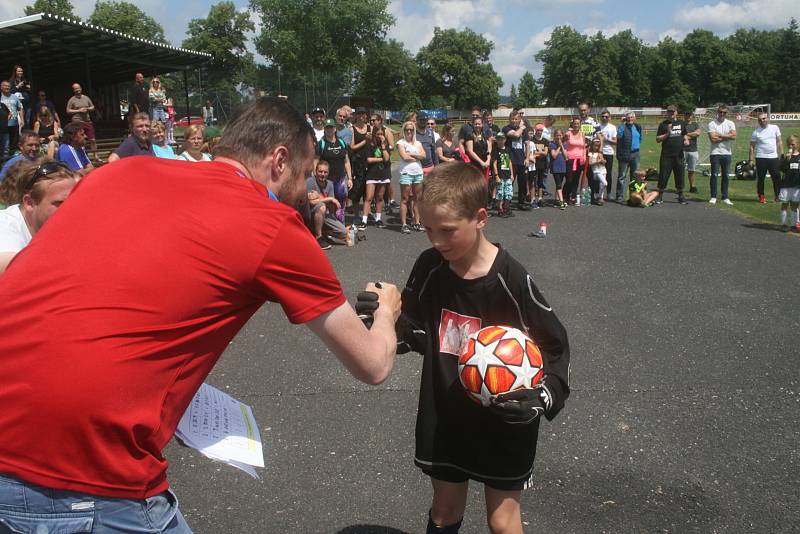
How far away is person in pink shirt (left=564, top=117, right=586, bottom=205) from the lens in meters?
13.8

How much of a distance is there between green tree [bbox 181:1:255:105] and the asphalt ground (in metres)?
79.2

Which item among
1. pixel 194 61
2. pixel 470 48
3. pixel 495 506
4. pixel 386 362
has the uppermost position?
pixel 470 48

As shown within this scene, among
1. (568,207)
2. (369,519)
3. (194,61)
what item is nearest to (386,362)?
(369,519)

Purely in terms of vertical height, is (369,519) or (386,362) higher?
(386,362)

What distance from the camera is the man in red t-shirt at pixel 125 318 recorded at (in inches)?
56.4

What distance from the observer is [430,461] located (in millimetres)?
2566

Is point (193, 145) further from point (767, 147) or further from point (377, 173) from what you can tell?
point (767, 147)

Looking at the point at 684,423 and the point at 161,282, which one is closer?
the point at 161,282

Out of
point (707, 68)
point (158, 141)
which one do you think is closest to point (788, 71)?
point (707, 68)

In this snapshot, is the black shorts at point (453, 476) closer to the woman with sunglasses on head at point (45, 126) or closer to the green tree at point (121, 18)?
the woman with sunglasses on head at point (45, 126)

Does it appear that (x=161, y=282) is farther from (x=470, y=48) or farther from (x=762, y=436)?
(x=470, y=48)

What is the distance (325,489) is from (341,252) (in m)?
6.31

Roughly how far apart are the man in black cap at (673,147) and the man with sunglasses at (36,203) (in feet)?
44.6

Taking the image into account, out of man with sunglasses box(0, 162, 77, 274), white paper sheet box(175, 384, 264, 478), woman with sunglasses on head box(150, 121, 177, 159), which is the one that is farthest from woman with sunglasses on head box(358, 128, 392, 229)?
white paper sheet box(175, 384, 264, 478)
